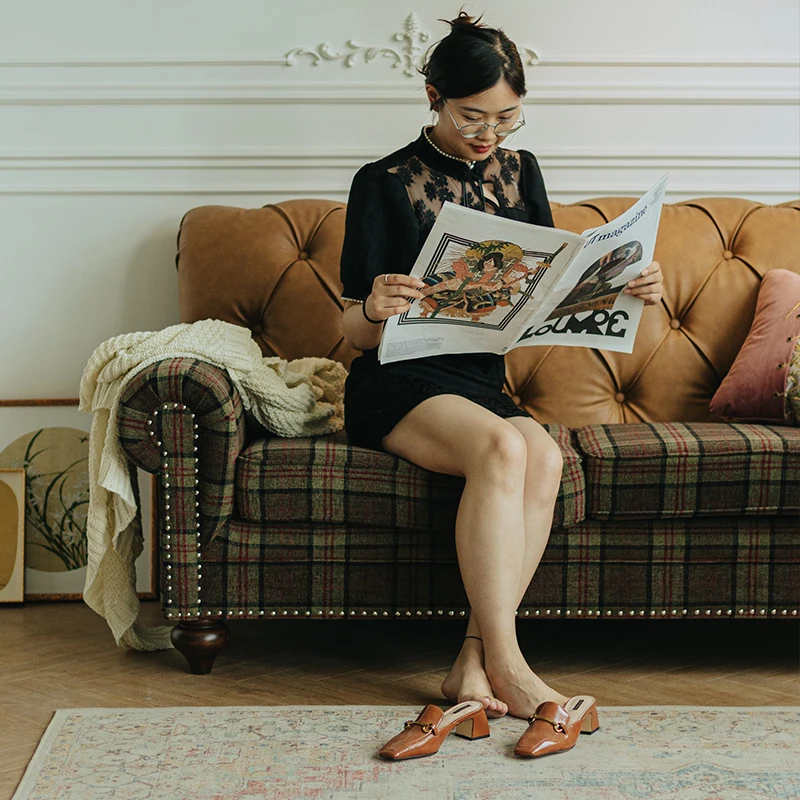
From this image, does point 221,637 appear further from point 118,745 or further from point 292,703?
point 118,745

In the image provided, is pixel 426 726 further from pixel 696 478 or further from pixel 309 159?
pixel 309 159

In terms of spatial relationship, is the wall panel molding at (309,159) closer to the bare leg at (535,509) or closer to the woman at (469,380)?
the woman at (469,380)

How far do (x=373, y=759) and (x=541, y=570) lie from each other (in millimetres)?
503

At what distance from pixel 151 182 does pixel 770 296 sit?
155 cm

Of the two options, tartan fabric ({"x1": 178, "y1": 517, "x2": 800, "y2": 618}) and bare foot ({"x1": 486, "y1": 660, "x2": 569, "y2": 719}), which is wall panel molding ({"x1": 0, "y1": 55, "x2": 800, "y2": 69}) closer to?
tartan fabric ({"x1": 178, "y1": 517, "x2": 800, "y2": 618})

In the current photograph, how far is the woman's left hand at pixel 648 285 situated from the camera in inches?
72.8

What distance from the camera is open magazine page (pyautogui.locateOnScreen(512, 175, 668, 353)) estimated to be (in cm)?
169

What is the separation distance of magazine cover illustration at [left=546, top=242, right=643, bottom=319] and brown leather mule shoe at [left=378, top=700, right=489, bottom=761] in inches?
27.8

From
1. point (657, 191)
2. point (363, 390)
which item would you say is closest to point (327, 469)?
point (363, 390)

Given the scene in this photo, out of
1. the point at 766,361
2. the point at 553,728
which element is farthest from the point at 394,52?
the point at 553,728

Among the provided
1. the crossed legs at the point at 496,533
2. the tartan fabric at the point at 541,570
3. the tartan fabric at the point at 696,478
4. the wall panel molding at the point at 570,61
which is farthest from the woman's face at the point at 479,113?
the wall panel molding at the point at 570,61

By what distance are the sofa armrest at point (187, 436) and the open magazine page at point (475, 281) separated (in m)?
0.31

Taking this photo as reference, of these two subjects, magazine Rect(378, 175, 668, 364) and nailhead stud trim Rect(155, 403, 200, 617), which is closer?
magazine Rect(378, 175, 668, 364)

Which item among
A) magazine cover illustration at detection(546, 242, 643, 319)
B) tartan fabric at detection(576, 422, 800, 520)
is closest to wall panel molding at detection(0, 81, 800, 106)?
magazine cover illustration at detection(546, 242, 643, 319)
